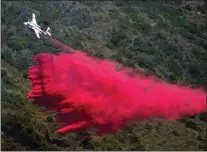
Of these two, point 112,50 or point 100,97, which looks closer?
point 100,97

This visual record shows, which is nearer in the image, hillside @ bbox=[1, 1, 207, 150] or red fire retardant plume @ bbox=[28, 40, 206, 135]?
hillside @ bbox=[1, 1, 207, 150]

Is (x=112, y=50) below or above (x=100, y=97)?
above

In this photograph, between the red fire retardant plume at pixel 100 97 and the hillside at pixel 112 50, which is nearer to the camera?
the hillside at pixel 112 50

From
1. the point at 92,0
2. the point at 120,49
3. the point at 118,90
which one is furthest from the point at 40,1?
the point at 118,90

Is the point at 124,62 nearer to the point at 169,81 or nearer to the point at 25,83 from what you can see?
the point at 169,81
